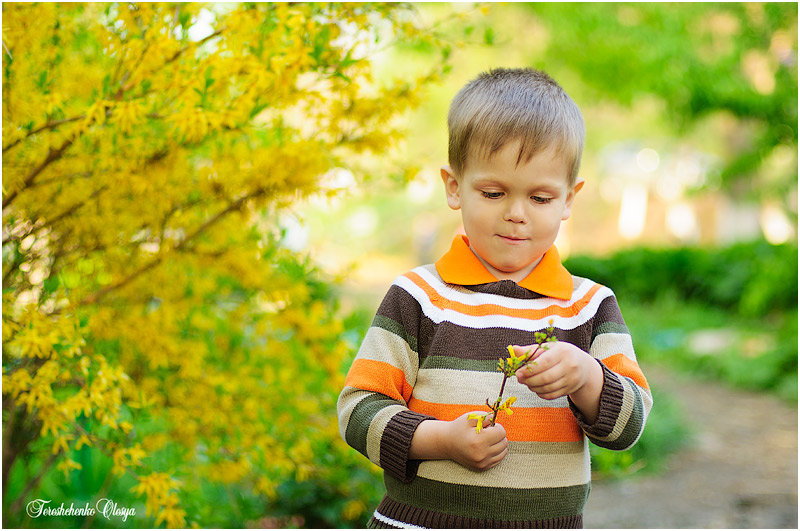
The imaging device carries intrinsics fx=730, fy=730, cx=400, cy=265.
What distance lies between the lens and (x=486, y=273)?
5.06ft

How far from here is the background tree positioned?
1923 millimetres

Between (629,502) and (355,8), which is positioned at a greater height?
(355,8)

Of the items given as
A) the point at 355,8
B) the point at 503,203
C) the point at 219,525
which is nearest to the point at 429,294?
the point at 503,203

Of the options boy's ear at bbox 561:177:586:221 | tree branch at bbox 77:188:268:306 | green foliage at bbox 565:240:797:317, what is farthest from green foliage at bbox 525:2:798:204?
boy's ear at bbox 561:177:586:221

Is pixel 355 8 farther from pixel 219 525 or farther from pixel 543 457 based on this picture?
pixel 219 525

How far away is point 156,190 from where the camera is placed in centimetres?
225

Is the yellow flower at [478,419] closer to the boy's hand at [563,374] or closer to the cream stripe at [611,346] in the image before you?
the boy's hand at [563,374]

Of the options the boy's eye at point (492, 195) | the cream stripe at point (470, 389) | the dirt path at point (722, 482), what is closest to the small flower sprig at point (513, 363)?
the cream stripe at point (470, 389)

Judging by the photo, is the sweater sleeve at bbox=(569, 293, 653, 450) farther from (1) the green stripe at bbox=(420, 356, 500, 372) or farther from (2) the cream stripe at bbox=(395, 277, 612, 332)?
(1) the green stripe at bbox=(420, 356, 500, 372)

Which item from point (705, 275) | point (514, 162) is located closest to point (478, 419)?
point (514, 162)

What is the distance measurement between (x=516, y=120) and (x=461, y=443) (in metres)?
0.63

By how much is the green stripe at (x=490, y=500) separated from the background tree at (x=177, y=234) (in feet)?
2.71

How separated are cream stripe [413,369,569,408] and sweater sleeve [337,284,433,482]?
0.05 m

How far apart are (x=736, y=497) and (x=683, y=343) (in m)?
4.11
